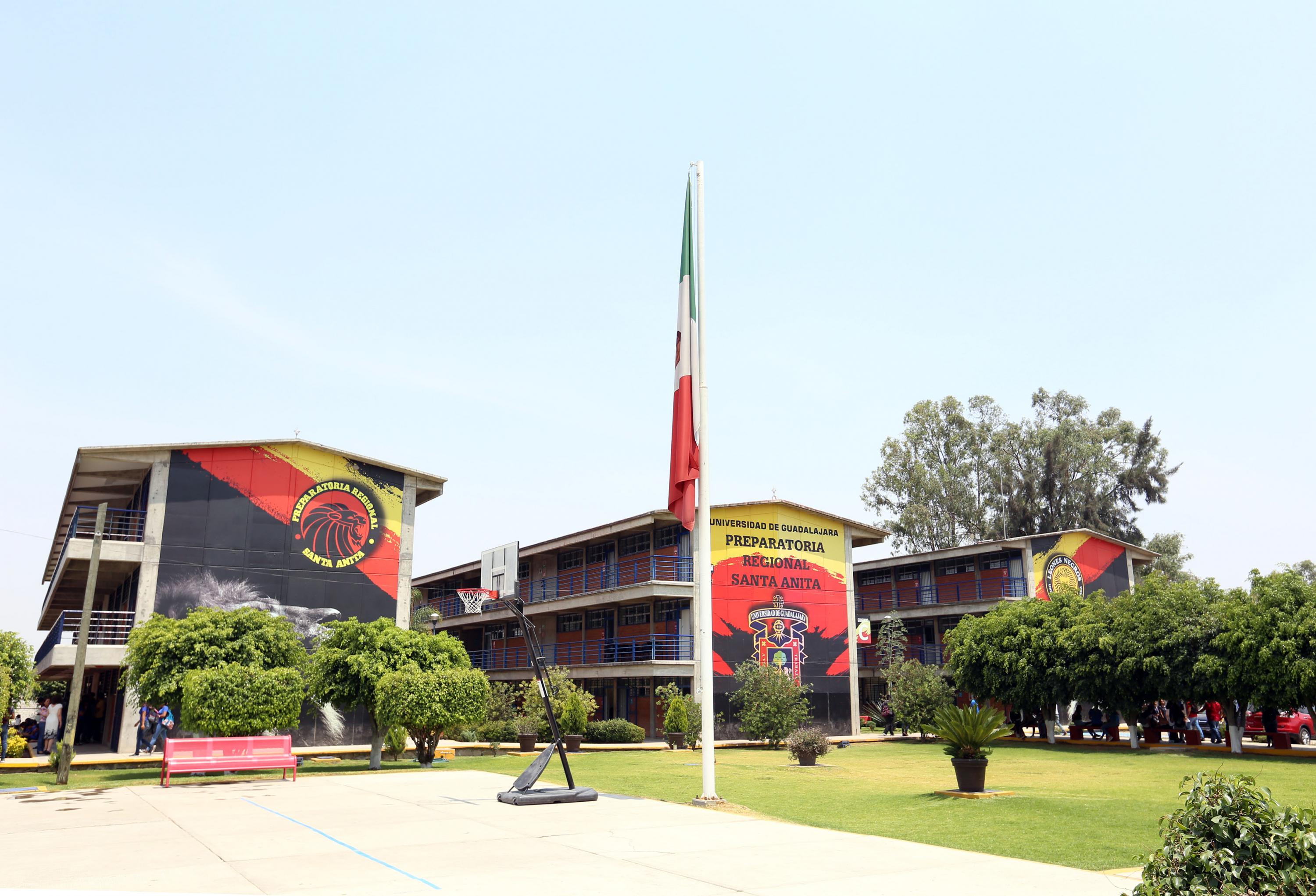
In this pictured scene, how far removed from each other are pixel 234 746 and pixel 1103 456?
52.6 metres

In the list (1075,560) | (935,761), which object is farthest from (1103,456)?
(935,761)

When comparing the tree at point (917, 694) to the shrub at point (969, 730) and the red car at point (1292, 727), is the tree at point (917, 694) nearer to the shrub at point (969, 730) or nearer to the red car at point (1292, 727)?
the red car at point (1292, 727)

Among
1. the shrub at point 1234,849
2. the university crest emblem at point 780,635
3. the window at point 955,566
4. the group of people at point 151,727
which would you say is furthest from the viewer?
the window at point 955,566

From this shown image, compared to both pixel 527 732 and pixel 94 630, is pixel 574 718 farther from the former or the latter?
pixel 94 630

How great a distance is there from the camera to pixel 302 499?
32.6 metres

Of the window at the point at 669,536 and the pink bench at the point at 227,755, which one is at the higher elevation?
the window at the point at 669,536

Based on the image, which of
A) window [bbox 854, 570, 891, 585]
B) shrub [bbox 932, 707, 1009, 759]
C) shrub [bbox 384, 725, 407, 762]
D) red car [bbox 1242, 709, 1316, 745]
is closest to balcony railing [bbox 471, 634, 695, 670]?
shrub [bbox 384, 725, 407, 762]

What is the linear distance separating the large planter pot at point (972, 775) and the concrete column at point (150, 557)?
24191 millimetres

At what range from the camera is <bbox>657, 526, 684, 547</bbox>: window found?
128ft

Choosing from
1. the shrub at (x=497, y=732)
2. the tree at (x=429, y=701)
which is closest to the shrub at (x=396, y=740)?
the tree at (x=429, y=701)

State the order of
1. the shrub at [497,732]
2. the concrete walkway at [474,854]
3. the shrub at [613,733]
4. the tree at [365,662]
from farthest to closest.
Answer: the shrub at [613,733], the shrub at [497,732], the tree at [365,662], the concrete walkway at [474,854]

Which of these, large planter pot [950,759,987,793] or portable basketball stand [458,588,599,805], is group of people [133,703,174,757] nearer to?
portable basketball stand [458,588,599,805]

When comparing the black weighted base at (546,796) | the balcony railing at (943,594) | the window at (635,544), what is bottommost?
the black weighted base at (546,796)

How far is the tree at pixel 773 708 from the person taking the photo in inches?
1296
